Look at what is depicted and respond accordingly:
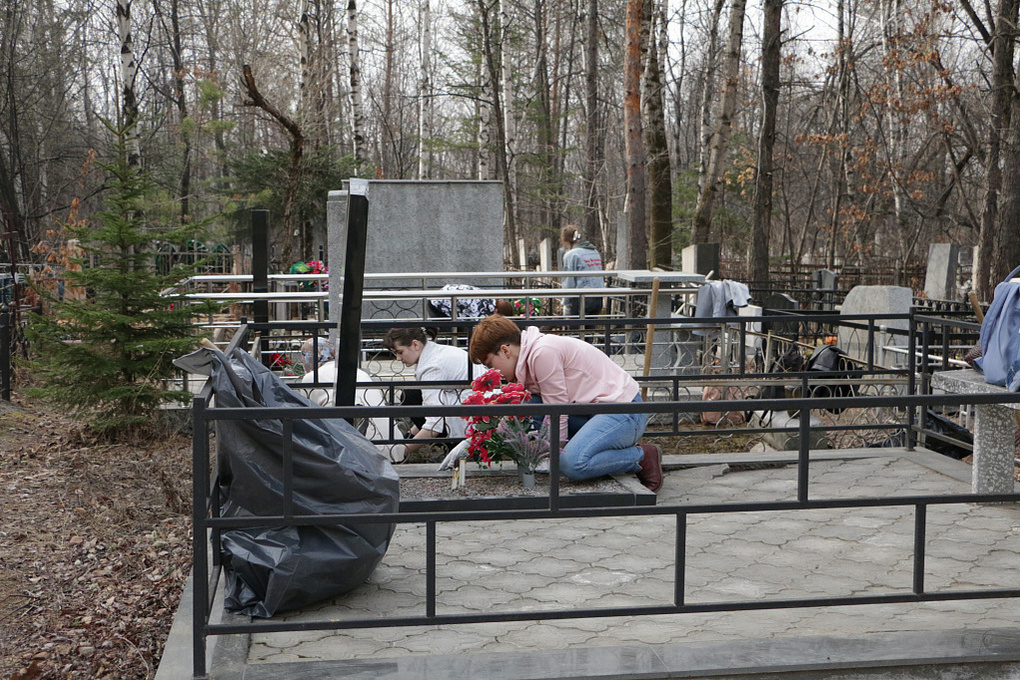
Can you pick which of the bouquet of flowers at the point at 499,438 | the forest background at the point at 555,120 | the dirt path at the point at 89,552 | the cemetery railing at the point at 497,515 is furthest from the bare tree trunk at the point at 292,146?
the cemetery railing at the point at 497,515

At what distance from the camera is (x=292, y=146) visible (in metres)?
18.2

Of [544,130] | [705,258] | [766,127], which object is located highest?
[544,130]

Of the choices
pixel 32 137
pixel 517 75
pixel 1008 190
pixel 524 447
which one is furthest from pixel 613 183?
pixel 524 447

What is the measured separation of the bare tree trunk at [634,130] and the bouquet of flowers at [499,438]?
12.1 m

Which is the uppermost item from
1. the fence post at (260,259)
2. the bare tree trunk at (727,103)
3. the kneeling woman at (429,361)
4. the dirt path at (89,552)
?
the bare tree trunk at (727,103)

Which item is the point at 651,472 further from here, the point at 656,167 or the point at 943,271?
the point at 943,271

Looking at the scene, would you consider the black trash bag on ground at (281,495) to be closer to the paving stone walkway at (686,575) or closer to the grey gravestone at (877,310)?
the paving stone walkway at (686,575)

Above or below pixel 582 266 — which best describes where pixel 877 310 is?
below

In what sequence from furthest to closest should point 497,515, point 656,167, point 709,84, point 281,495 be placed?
point 709,84 < point 656,167 < point 281,495 < point 497,515

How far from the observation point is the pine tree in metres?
8.36

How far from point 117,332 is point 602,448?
5001mm

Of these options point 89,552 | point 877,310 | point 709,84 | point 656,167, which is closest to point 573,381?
point 89,552

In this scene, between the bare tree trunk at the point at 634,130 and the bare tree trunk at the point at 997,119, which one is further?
the bare tree trunk at the point at 634,130

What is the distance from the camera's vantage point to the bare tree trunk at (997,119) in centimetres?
1405
